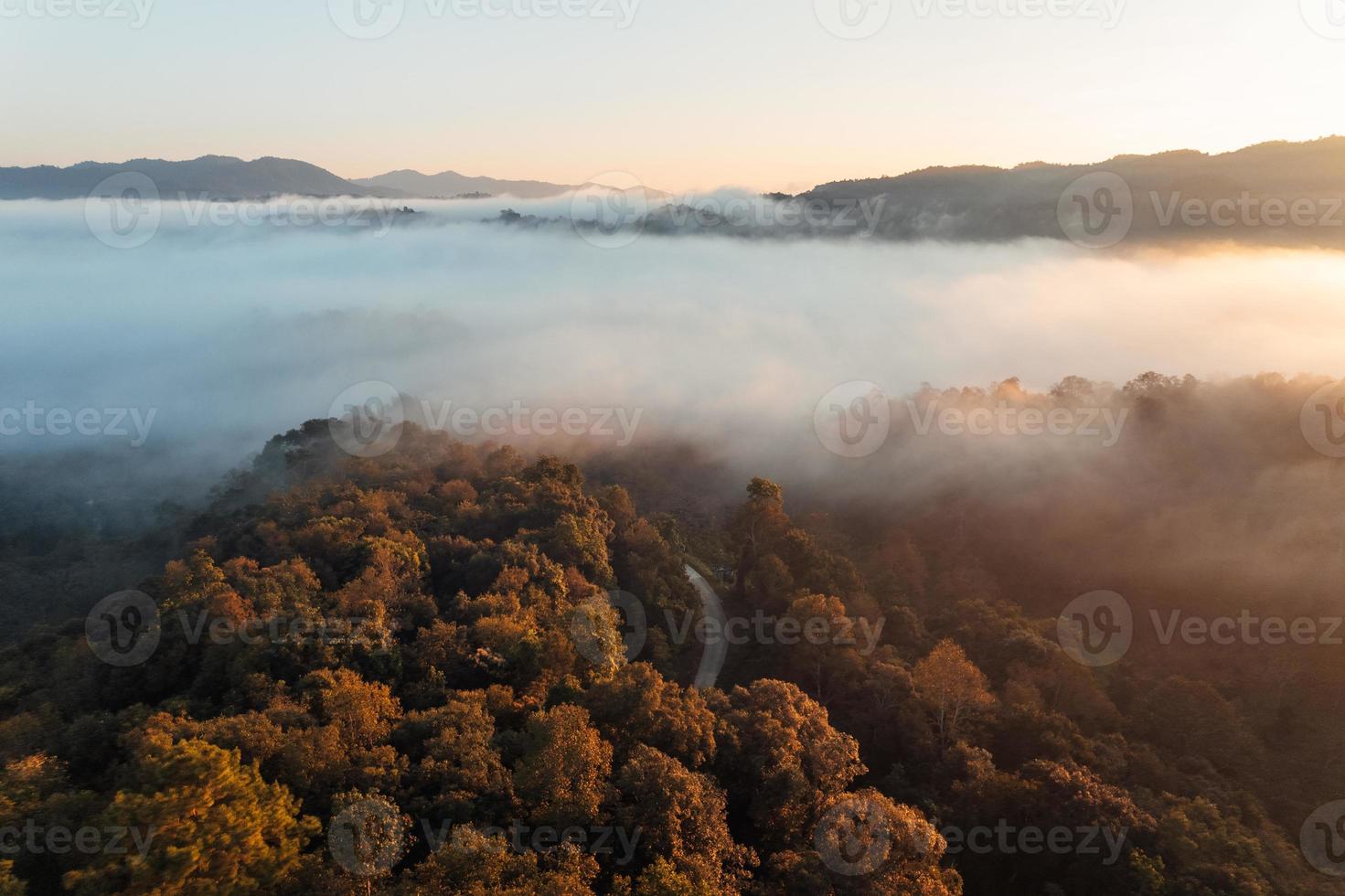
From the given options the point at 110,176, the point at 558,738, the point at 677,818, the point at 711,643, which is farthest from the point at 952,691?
the point at 110,176

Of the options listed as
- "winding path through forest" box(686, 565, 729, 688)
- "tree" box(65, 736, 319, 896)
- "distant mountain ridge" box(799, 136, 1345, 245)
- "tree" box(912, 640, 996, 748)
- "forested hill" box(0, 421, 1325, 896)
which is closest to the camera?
"tree" box(65, 736, 319, 896)

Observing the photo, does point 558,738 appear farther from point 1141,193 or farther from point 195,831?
point 1141,193

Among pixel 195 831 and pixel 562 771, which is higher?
pixel 195 831

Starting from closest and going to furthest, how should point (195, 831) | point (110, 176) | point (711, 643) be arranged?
point (195, 831), point (711, 643), point (110, 176)

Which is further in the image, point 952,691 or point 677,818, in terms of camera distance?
point 952,691

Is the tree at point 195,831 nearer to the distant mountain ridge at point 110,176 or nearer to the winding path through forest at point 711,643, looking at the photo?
the winding path through forest at point 711,643

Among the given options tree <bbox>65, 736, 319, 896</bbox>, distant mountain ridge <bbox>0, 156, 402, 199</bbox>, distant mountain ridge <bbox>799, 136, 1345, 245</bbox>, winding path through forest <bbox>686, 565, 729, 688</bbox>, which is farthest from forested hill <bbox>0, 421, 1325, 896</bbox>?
distant mountain ridge <bbox>0, 156, 402, 199</bbox>

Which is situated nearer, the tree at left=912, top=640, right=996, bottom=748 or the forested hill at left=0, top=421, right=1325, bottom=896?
the forested hill at left=0, top=421, right=1325, bottom=896

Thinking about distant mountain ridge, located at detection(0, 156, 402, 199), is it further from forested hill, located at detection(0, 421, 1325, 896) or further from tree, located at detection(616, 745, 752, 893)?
tree, located at detection(616, 745, 752, 893)

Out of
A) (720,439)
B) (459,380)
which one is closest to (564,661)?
(720,439)
